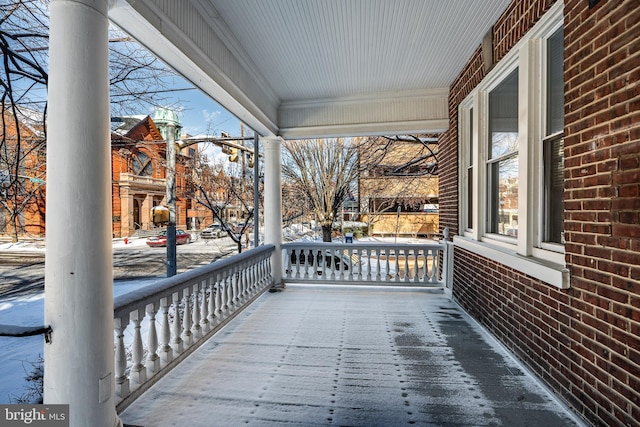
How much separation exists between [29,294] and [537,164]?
5747 millimetres

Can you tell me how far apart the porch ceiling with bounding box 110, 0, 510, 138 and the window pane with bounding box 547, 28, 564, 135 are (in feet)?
2.61

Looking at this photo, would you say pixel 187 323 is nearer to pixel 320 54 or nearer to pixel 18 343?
pixel 18 343

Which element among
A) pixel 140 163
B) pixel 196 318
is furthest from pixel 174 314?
pixel 140 163

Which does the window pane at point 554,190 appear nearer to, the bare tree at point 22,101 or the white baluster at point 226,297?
the white baluster at point 226,297

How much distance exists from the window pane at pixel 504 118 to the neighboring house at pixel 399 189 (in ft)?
22.7

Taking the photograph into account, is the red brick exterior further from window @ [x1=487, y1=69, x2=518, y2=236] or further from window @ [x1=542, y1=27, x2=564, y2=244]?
window @ [x1=487, y1=69, x2=518, y2=236]

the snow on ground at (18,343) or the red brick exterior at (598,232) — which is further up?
the red brick exterior at (598,232)

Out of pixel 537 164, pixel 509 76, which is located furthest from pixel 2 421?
pixel 509 76

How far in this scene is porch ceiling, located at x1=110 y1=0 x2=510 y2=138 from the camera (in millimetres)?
2754

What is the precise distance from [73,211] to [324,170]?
30.5 ft

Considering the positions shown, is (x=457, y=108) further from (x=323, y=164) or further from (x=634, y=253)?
(x=323, y=164)

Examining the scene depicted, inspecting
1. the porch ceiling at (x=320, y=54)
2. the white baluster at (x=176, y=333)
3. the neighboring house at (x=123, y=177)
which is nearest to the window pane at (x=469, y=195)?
the porch ceiling at (x=320, y=54)

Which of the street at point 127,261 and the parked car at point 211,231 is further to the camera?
the parked car at point 211,231

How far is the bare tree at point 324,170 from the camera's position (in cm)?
1050
